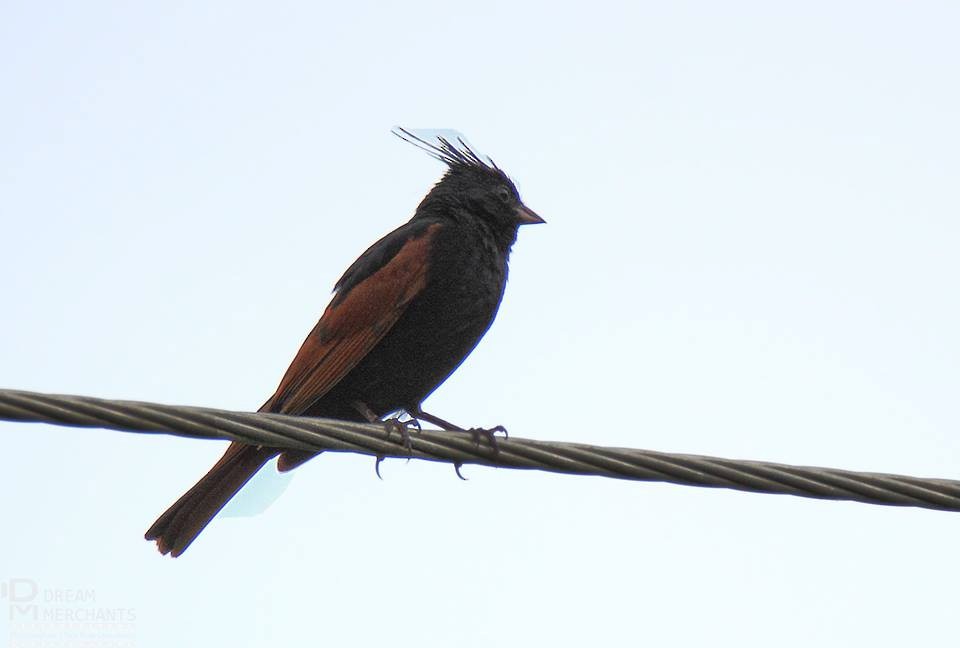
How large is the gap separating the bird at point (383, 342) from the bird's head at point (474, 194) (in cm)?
29

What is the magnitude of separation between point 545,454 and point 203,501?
1912 millimetres

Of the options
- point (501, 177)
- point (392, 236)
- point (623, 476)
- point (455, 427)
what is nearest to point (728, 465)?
A: point (623, 476)

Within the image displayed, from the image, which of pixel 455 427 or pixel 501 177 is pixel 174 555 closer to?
pixel 455 427

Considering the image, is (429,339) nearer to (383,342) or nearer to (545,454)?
(383,342)

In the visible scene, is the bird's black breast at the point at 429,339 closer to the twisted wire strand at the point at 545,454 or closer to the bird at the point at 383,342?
the bird at the point at 383,342

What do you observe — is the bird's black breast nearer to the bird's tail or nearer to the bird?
the bird

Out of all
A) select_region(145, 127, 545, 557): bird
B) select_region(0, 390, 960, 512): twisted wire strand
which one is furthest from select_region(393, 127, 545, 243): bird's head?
select_region(0, 390, 960, 512): twisted wire strand

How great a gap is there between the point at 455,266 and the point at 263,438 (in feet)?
7.24

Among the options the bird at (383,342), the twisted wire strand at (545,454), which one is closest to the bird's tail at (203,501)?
the bird at (383,342)

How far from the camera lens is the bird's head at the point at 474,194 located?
A: 580 centimetres

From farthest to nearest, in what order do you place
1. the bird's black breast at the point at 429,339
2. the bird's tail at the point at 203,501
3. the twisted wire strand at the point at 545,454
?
the bird's black breast at the point at 429,339 → the bird's tail at the point at 203,501 → the twisted wire strand at the point at 545,454

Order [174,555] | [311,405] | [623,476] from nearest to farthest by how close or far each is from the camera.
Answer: [623,476]
[174,555]
[311,405]

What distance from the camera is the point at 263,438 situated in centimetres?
309

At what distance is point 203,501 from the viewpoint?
4.61 meters
